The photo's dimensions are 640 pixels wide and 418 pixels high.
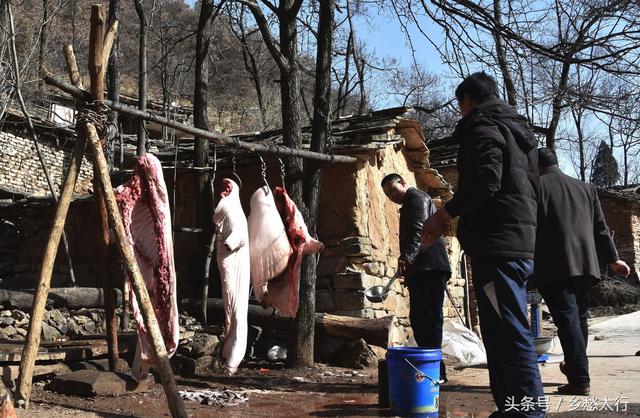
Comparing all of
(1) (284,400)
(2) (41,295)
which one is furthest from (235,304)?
(2) (41,295)

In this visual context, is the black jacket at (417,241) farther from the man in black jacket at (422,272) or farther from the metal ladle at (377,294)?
the metal ladle at (377,294)

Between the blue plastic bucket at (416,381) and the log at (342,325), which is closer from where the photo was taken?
the blue plastic bucket at (416,381)

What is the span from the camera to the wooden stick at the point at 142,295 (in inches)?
161

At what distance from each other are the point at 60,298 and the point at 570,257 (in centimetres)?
543

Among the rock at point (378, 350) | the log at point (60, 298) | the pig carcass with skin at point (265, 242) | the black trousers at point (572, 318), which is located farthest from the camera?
the rock at point (378, 350)

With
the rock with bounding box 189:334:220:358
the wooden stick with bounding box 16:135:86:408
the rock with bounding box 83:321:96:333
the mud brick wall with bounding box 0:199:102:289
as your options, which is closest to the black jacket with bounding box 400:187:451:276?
the rock with bounding box 189:334:220:358

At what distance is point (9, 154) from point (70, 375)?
68.3 feet

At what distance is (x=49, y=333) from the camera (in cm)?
698

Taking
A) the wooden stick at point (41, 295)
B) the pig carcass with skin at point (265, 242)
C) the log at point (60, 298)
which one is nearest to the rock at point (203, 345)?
the pig carcass with skin at point (265, 242)

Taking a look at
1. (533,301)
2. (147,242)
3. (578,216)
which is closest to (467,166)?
(578,216)

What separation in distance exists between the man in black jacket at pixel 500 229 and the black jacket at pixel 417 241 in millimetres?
1739

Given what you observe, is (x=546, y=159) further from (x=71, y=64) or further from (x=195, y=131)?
(x=71, y=64)

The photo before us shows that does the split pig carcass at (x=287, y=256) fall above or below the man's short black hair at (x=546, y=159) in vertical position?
below

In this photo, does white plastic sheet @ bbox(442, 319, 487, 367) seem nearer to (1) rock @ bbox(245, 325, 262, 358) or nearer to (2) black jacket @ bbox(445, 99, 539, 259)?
(1) rock @ bbox(245, 325, 262, 358)
